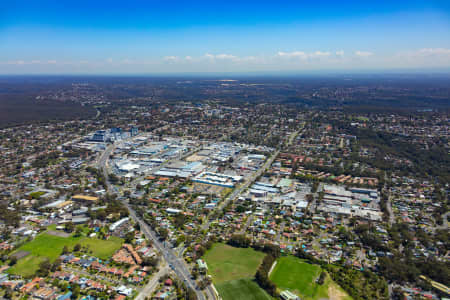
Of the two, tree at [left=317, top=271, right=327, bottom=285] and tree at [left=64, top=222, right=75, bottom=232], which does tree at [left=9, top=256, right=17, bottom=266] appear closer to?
tree at [left=64, top=222, right=75, bottom=232]

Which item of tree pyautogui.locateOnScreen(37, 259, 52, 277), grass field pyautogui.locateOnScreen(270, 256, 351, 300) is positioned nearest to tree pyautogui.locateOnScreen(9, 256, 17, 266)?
tree pyautogui.locateOnScreen(37, 259, 52, 277)

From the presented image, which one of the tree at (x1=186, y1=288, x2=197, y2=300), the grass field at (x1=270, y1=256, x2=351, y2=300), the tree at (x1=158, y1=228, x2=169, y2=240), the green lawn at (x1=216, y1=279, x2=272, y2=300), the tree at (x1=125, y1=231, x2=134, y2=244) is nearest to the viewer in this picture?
the tree at (x1=186, y1=288, x2=197, y2=300)

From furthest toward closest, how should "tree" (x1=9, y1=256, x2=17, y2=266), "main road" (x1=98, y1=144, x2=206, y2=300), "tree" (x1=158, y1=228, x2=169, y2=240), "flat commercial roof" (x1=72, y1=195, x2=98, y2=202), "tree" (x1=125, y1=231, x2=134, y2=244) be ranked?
"flat commercial roof" (x1=72, y1=195, x2=98, y2=202)
"tree" (x1=158, y1=228, x2=169, y2=240)
"tree" (x1=125, y1=231, x2=134, y2=244)
"tree" (x1=9, y1=256, x2=17, y2=266)
"main road" (x1=98, y1=144, x2=206, y2=300)

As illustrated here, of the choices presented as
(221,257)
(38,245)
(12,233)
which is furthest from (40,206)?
(221,257)

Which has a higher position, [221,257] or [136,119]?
[136,119]

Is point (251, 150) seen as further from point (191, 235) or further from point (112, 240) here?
point (112, 240)

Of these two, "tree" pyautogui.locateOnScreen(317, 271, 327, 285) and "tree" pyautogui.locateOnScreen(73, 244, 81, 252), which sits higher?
"tree" pyautogui.locateOnScreen(73, 244, 81, 252)

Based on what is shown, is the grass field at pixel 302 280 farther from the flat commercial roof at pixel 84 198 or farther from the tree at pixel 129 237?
the flat commercial roof at pixel 84 198
